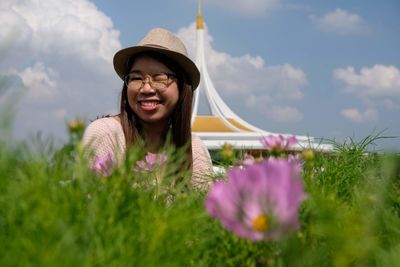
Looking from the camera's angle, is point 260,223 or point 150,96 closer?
point 260,223

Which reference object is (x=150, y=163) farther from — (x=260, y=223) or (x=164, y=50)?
(x=164, y=50)

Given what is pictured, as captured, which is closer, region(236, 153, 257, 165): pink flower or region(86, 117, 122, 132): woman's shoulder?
region(236, 153, 257, 165): pink flower

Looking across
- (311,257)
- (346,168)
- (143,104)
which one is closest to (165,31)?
(143,104)

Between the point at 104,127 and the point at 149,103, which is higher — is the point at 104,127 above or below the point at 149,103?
below

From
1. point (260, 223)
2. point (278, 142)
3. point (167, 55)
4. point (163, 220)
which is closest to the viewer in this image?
point (260, 223)

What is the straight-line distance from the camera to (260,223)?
1.84 feet

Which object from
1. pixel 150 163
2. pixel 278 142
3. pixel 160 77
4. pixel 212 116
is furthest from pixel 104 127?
pixel 212 116

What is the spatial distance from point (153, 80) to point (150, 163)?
1.32m

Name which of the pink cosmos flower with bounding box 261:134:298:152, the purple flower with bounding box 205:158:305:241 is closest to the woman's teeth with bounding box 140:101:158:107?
the pink cosmos flower with bounding box 261:134:298:152

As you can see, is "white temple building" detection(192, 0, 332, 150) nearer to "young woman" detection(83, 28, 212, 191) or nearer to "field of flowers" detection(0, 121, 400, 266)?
"young woman" detection(83, 28, 212, 191)

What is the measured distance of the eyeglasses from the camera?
2318 millimetres

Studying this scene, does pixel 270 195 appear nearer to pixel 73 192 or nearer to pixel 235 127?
pixel 73 192

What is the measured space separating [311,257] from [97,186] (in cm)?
37

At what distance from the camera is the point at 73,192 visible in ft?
2.56
